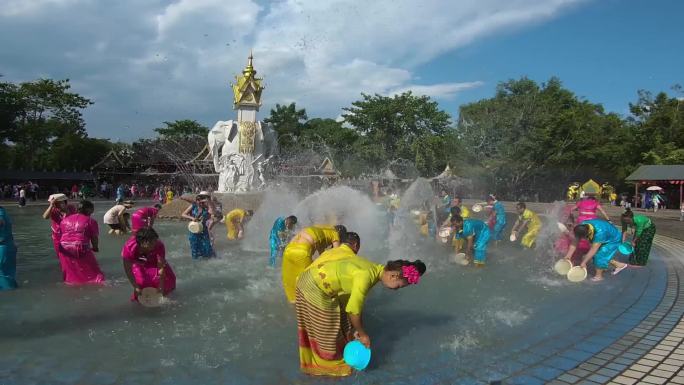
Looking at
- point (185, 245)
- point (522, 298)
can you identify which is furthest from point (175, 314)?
point (185, 245)

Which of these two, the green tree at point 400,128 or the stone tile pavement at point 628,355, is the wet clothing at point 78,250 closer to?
the stone tile pavement at point 628,355

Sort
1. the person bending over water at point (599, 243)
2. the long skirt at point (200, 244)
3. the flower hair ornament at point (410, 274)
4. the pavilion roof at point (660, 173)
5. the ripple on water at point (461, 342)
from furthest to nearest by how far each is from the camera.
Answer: the pavilion roof at point (660, 173), the long skirt at point (200, 244), the person bending over water at point (599, 243), the ripple on water at point (461, 342), the flower hair ornament at point (410, 274)

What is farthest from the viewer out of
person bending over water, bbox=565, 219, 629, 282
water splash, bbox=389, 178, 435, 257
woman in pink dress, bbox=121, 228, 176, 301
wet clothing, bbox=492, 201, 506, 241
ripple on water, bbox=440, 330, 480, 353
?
wet clothing, bbox=492, 201, 506, 241

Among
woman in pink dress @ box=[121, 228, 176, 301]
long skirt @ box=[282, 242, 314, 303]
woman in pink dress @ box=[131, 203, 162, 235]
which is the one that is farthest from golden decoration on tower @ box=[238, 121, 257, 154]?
long skirt @ box=[282, 242, 314, 303]

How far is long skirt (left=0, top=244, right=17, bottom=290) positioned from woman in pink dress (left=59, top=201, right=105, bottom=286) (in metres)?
0.64

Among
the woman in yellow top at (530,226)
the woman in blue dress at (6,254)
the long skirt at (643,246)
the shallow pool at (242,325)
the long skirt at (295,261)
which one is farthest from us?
the woman in yellow top at (530,226)

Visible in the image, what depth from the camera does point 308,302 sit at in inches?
171

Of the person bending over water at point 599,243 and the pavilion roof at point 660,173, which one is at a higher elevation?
the pavilion roof at point 660,173

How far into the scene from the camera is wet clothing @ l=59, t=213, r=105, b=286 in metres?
7.44

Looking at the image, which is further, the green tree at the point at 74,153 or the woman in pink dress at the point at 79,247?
the green tree at the point at 74,153

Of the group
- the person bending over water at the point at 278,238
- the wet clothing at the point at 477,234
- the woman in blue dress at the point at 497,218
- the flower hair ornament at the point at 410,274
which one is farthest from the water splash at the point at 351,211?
the flower hair ornament at the point at 410,274

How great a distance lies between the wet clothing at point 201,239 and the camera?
10.2 m

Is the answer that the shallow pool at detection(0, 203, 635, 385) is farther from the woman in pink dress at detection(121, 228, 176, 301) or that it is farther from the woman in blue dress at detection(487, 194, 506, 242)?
the woman in blue dress at detection(487, 194, 506, 242)

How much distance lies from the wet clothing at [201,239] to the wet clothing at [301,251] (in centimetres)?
439
